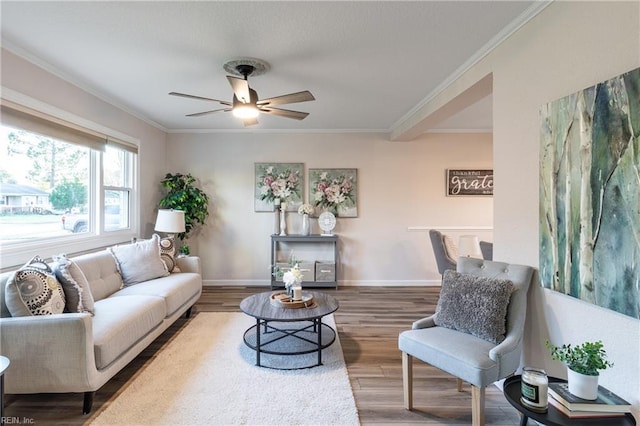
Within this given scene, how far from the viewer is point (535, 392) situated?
140 centimetres

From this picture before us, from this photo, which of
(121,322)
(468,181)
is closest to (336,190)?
(468,181)

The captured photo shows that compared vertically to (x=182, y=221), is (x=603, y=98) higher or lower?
higher

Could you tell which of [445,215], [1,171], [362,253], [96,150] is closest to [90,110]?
[96,150]

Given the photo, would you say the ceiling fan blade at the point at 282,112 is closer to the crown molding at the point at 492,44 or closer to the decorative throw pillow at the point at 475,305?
the crown molding at the point at 492,44

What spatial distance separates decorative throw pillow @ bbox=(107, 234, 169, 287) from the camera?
3318mm

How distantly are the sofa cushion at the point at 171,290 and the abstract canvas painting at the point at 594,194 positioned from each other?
3031 millimetres

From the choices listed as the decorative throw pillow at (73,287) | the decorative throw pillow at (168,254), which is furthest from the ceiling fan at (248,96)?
the decorative throw pillow at (168,254)

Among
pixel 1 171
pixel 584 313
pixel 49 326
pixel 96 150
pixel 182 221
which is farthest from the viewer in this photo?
pixel 182 221

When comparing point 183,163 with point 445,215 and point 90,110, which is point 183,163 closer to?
point 90,110

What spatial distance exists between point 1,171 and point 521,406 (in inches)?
153

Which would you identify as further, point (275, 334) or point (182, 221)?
point (182, 221)

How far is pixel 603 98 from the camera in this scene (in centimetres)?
148

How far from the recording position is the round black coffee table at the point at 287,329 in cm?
255

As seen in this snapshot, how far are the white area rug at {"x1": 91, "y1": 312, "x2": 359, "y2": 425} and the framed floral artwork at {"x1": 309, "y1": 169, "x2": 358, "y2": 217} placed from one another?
2601 millimetres
